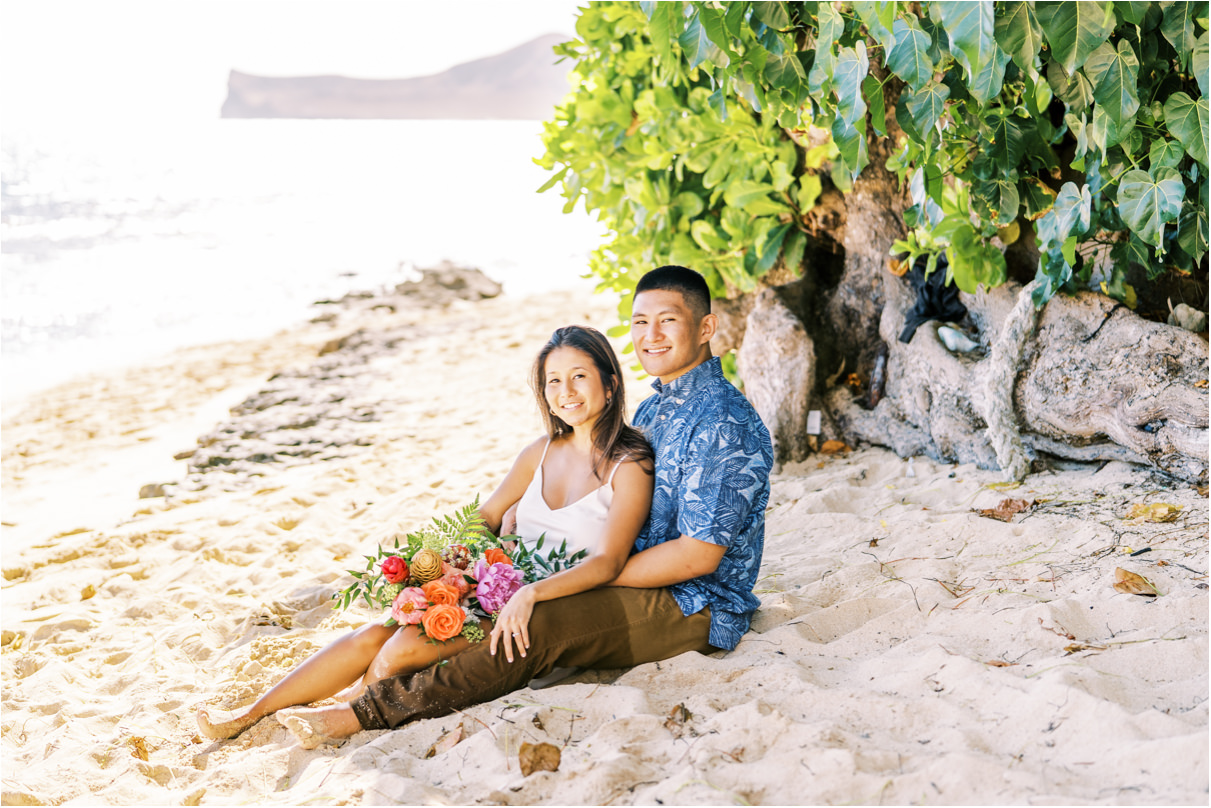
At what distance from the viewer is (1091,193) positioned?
3.04m

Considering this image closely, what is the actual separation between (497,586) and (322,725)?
626mm

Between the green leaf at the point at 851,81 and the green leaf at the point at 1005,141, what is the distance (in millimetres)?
A: 1207

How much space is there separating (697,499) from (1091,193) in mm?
1811

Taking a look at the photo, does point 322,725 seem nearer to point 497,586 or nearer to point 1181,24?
point 497,586

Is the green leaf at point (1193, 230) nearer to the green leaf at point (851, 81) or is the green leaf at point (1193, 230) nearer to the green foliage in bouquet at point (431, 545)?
the green leaf at point (851, 81)

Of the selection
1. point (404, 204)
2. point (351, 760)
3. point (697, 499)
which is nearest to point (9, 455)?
point (351, 760)

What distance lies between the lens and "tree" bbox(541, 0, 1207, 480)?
7.67 feet

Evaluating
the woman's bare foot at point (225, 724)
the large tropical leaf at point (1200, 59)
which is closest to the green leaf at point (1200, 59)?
the large tropical leaf at point (1200, 59)

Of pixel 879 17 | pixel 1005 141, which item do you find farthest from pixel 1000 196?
pixel 879 17

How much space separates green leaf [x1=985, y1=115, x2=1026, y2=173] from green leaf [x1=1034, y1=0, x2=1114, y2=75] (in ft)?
3.81

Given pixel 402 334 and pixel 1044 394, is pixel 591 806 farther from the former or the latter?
pixel 402 334

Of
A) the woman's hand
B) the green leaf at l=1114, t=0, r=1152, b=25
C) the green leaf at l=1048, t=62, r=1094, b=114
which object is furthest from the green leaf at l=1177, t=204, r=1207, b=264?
the woman's hand

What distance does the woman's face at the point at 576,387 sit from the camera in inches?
111

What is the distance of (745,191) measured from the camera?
452 centimetres
